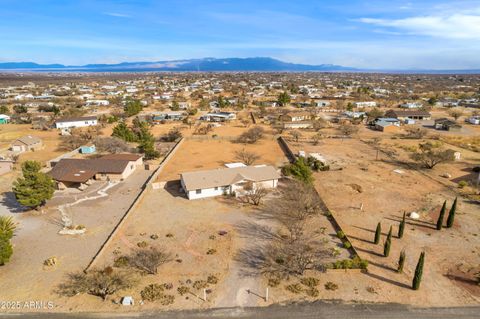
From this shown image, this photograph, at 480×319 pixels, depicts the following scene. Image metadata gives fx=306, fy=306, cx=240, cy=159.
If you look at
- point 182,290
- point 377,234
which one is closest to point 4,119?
point 182,290

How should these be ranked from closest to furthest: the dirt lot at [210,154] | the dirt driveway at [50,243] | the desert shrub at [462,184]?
the dirt driveway at [50,243]
the desert shrub at [462,184]
the dirt lot at [210,154]

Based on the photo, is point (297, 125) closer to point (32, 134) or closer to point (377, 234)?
point (377, 234)

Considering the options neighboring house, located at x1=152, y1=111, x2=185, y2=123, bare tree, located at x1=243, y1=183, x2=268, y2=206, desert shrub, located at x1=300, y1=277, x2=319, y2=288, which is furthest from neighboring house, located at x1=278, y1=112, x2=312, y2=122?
desert shrub, located at x1=300, y1=277, x2=319, y2=288

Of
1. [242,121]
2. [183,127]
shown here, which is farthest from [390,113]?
→ [183,127]

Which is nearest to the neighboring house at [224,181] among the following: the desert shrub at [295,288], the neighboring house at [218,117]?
the desert shrub at [295,288]

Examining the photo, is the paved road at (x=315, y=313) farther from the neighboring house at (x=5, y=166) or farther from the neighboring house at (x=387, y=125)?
the neighboring house at (x=387, y=125)

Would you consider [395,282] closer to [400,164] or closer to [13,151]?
[400,164]
